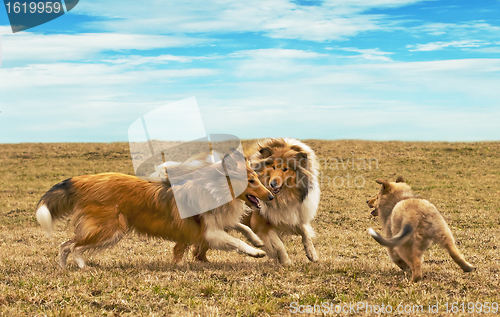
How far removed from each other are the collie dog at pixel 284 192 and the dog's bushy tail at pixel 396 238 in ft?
6.88

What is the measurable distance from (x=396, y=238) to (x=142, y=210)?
369cm

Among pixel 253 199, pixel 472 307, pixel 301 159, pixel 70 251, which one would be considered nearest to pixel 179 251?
pixel 70 251

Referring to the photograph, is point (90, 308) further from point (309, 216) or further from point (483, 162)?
point (483, 162)

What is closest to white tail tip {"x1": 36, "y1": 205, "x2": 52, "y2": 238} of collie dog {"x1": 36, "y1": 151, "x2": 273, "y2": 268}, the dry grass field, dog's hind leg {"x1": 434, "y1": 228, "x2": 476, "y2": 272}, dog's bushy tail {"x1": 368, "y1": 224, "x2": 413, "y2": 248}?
collie dog {"x1": 36, "y1": 151, "x2": 273, "y2": 268}

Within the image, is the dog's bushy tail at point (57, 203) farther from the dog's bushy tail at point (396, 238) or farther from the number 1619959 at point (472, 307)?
the number 1619959 at point (472, 307)

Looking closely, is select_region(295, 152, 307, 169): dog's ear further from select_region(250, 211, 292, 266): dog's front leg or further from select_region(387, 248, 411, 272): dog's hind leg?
select_region(387, 248, 411, 272): dog's hind leg

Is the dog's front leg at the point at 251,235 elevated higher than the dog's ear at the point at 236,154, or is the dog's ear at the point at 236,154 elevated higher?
the dog's ear at the point at 236,154

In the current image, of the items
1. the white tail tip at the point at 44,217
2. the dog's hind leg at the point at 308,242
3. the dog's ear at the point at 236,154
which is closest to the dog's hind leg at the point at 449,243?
the dog's hind leg at the point at 308,242

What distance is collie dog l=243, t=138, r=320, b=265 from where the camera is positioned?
6.76 meters

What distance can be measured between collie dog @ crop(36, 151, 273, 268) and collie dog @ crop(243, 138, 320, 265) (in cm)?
42

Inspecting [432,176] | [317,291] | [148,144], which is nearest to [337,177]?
[432,176]

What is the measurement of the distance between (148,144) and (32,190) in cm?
1552

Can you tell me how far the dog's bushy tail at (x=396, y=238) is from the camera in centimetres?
484

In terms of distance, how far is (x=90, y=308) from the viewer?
460cm
